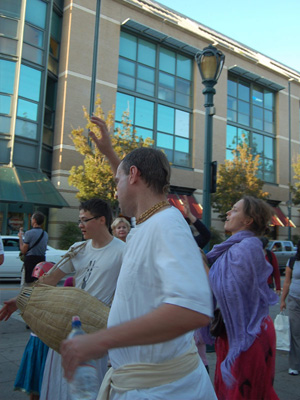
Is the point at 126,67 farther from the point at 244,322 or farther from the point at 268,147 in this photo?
the point at 244,322

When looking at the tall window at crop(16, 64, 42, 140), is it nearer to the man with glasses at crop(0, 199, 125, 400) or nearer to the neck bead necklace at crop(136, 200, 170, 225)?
the man with glasses at crop(0, 199, 125, 400)

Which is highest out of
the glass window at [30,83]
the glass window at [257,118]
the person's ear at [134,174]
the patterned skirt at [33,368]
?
the glass window at [257,118]

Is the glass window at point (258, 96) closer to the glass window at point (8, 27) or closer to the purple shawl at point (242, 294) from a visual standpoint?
the glass window at point (8, 27)

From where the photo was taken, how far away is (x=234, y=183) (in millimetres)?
23469

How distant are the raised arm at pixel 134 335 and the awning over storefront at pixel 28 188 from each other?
15344mm

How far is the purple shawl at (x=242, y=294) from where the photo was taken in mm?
2816

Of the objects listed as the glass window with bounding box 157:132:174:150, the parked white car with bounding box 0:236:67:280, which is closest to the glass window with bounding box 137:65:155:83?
the glass window with bounding box 157:132:174:150

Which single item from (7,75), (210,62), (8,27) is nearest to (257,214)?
(210,62)

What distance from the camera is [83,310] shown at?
6.72 feet

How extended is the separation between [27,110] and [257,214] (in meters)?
17.1

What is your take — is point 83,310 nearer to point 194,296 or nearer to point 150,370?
point 150,370

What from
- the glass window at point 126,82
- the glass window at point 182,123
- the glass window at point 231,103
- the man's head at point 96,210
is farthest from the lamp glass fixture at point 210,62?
the glass window at point 231,103

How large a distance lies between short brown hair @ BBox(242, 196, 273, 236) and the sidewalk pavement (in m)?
2.17

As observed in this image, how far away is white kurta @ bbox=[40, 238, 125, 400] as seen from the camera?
9.09 ft
